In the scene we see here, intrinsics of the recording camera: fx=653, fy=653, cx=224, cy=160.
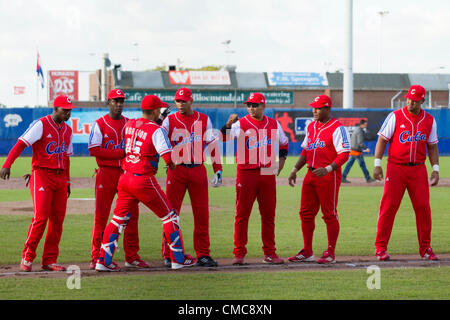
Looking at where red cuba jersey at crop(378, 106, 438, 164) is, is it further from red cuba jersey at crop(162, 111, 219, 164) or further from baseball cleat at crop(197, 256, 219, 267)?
baseball cleat at crop(197, 256, 219, 267)

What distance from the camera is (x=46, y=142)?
8109 mm

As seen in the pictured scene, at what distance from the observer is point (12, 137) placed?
33406 mm

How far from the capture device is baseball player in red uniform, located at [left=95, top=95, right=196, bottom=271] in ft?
25.9

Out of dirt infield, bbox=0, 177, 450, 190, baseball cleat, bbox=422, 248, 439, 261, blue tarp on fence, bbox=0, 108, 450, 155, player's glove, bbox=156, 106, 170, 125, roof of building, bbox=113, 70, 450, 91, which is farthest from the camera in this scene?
roof of building, bbox=113, 70, 450, 91

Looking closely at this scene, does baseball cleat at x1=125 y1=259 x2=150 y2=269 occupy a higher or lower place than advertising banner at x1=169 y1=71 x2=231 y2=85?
lower

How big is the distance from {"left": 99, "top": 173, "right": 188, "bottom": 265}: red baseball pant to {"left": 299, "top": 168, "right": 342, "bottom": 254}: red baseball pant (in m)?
1.87

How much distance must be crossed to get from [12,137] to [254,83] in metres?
32.7

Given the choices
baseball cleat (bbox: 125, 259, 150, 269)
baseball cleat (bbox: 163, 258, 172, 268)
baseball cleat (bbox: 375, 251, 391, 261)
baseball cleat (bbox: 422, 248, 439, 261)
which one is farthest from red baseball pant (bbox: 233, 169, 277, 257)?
baseball cleat (bbox: 422, 248, 439, 261)

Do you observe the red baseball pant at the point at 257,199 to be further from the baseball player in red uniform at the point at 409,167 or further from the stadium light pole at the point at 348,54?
the stadium light pole at the point at 348,54

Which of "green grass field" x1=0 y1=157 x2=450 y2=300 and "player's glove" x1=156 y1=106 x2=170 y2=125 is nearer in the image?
"green grass field" x1=0 y1=157 x2=450 y2=300

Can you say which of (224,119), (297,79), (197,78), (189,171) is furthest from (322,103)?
(297,79)

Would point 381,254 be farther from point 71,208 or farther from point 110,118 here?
point 71,208

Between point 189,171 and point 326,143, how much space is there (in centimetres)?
188

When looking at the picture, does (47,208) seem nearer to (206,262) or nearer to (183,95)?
(206,262)
